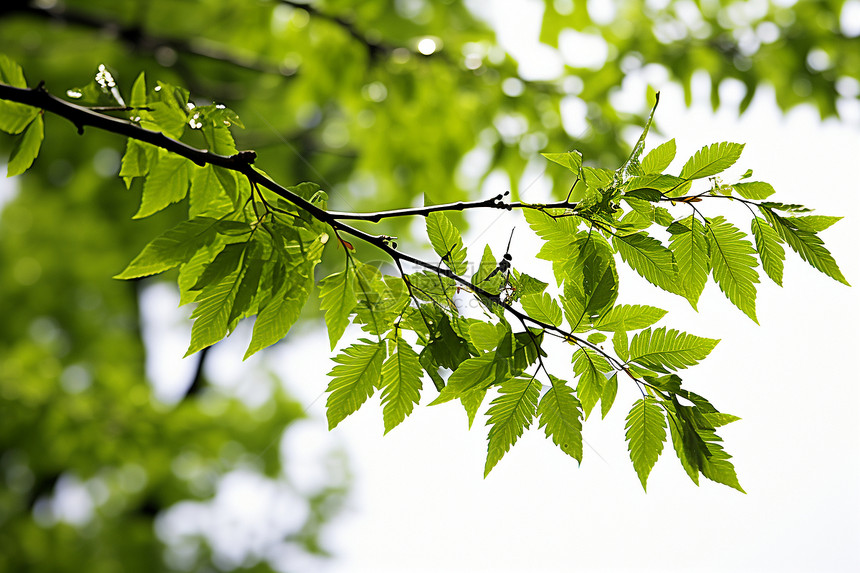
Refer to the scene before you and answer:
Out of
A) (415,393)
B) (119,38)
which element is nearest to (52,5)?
(119,38)

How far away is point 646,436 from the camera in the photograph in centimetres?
70

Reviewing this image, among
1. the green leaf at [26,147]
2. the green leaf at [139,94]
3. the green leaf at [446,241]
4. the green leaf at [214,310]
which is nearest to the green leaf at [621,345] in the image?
the green leaf at [446,241]

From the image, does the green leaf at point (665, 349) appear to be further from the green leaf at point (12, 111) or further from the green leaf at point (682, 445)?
the green leaf at point (12, 111)

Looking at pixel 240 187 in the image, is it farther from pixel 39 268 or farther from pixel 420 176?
pixel 39 268

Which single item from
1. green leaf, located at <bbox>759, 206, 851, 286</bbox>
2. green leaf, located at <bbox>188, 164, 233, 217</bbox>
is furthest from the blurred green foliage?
green leaf, located at <bbox>759, 206, 851, 286</bbox>

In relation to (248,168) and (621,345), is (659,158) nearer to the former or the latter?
(621,345)

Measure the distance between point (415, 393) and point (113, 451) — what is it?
3.80m

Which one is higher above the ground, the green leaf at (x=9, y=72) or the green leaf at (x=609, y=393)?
the green leaf at (x=609, y=393)

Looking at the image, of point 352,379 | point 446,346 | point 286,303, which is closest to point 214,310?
point 286,303

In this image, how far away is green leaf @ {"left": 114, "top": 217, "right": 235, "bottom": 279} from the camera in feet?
2.21

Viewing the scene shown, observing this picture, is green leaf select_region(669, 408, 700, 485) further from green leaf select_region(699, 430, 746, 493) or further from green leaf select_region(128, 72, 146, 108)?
green leaf select_region(128, 72, 146, 108)

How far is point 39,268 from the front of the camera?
544 cm

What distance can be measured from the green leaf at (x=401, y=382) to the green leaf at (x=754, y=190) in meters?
0.46

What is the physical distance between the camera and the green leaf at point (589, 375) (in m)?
0.72
